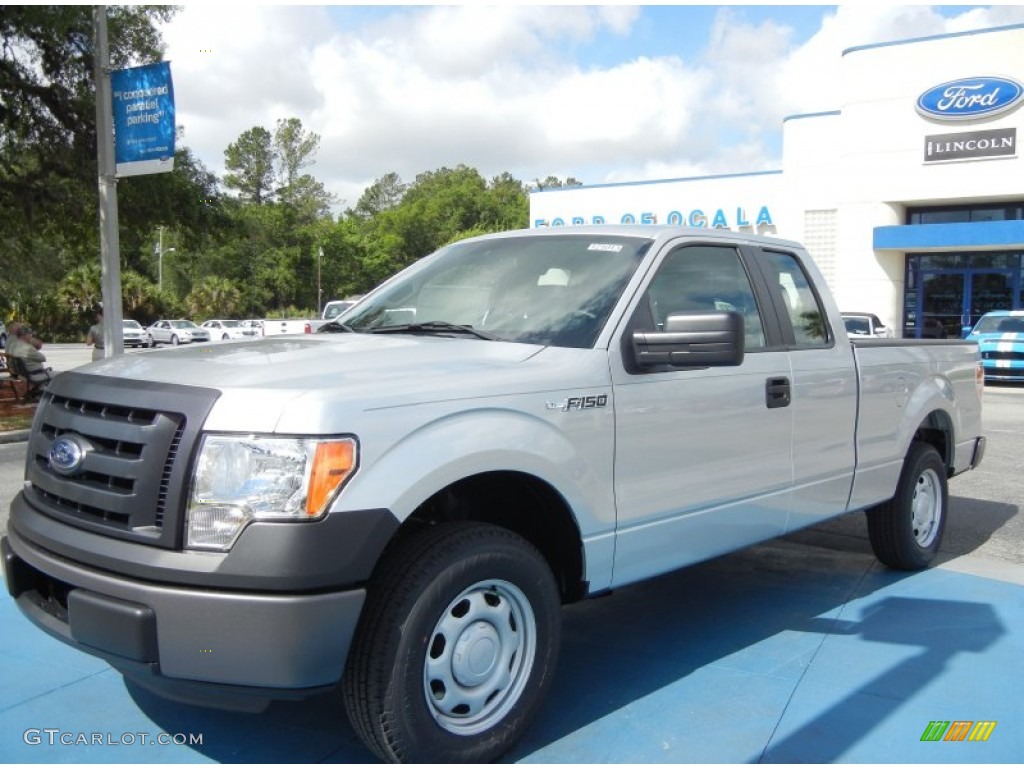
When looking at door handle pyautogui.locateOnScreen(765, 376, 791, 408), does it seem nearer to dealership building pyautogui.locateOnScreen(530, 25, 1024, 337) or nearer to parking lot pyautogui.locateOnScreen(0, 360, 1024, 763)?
parking lot pyautogui.locateOnScreen(0, 360, 1024, 763)

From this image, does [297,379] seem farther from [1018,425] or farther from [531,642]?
[1018,425]

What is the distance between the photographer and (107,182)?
13.1 meters

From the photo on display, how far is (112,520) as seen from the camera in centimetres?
289

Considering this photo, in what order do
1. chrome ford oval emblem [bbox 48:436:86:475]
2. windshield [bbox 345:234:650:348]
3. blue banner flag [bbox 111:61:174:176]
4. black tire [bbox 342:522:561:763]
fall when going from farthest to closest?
1. blue banner flag [bbox 111:61:174:176]
2. windshield [bbox 345:234:650:348]
3. chrome ford oval emblem [bbox 48:436:86:475]
4. black tire [bbox 342:522:561:763]

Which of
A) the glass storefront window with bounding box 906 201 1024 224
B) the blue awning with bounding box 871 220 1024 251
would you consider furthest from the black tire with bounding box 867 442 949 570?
the glass storefront window with bounding box 906 201 1024 224

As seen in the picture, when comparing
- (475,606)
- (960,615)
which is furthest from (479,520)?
(960,615)

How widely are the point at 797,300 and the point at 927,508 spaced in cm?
195

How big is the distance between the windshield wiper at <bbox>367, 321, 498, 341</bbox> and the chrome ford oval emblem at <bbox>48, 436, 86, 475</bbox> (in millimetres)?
1439

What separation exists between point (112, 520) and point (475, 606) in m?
1.19

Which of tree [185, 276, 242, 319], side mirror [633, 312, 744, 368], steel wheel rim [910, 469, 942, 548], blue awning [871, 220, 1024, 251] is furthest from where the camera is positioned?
tree [185, 276, 242, 319]

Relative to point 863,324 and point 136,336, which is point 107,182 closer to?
point 863,324

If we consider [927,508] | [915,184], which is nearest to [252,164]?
[915,184]

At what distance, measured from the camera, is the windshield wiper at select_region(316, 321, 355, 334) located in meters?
4.38

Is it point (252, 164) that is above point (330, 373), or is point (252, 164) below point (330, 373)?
above
